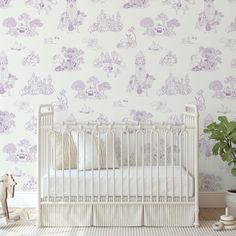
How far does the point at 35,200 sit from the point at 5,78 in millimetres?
1107

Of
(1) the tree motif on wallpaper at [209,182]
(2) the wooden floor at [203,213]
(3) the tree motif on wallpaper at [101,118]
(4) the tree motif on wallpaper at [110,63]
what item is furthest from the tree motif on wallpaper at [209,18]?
(2) the wooden floor at [203,213]

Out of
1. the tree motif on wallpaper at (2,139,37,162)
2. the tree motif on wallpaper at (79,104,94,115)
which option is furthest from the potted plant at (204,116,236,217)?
the tree motif on wallpaper at (2,139,37,162)

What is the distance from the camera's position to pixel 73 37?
4.52 m

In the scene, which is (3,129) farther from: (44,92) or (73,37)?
(73,37)

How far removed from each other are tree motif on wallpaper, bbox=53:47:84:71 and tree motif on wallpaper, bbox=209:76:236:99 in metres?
1.17

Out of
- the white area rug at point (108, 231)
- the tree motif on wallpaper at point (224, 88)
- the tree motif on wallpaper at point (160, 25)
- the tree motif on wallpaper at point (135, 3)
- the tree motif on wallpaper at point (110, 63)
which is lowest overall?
the white area rug at point (108, 231)

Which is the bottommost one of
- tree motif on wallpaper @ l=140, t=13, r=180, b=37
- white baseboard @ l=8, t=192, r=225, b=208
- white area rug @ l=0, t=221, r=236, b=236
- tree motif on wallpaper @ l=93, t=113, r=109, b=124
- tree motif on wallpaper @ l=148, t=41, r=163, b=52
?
white area rug @ l=0, t=221, r=236, b=236

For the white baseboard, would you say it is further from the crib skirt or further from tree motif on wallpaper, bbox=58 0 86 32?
tree motif on wallpaper, bbox=58 0 86 32

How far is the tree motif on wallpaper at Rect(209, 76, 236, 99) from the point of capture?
452 centimetres

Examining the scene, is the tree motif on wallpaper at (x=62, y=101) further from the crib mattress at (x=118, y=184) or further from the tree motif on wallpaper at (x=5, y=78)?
the crib mattress at (x=118, y=184)

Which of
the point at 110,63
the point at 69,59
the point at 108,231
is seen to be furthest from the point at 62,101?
the point at 108,231

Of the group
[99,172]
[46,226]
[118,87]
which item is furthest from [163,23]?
[46,226]

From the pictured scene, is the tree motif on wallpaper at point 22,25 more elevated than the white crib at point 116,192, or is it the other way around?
the tree motif on wallpaper at point 22,25

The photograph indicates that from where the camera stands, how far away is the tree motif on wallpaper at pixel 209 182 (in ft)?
15.1
